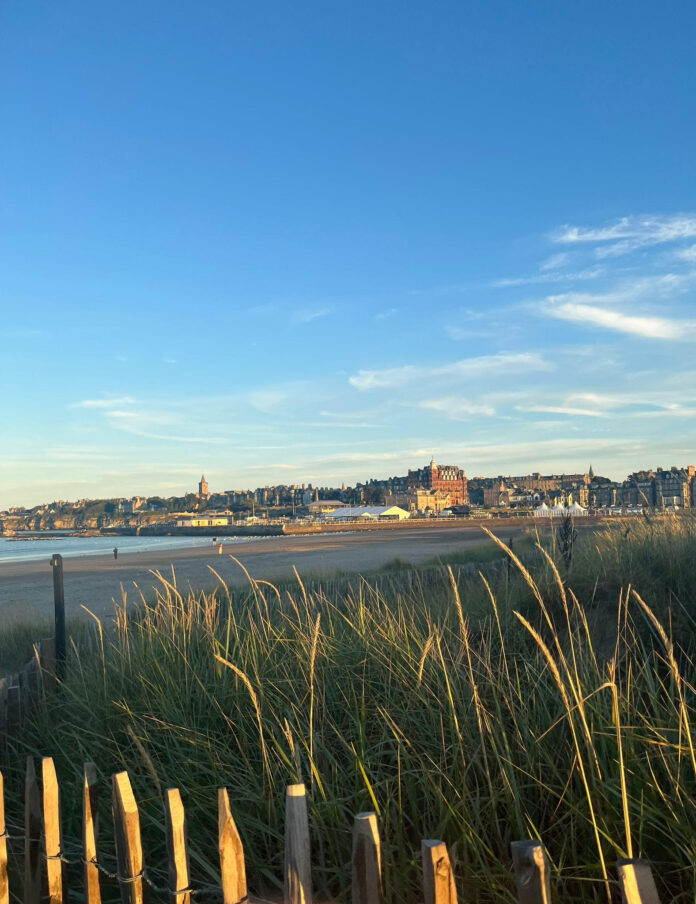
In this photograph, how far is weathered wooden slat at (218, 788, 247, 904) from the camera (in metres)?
2.12

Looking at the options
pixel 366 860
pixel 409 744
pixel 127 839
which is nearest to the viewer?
pixel 366 860

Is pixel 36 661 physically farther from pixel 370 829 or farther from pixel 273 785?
pixel 370 829

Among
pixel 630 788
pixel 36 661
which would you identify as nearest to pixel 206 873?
pixel 630 788

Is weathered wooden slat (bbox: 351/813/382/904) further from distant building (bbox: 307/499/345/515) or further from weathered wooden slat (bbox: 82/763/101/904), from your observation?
distant building (bbox: 307/499/345/515)

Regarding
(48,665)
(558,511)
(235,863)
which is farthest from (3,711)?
(558,511)

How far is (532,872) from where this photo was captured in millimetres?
1757

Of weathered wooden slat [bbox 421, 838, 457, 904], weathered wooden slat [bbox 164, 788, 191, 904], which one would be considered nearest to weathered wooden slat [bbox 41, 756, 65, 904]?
weathered wooden slat [bbox 164, 788, 191, 904]

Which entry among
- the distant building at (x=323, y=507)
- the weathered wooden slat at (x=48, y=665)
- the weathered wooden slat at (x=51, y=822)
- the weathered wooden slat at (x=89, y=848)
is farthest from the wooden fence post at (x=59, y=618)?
the distant building at (x=323, y=507)

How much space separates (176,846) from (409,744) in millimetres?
1044

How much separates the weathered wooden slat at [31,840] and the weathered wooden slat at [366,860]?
5.37ft

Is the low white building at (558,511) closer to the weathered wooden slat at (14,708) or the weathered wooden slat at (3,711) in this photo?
the weathered wooden slat at (14,708)

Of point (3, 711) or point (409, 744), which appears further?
point (3, 711)

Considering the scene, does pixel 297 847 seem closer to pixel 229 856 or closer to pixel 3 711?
pixel 229 856

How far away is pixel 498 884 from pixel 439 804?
459 mm
